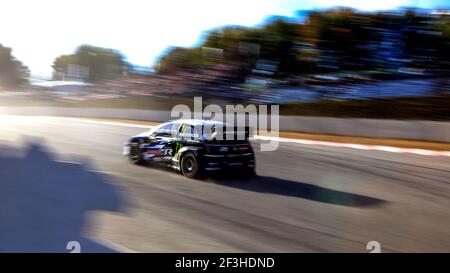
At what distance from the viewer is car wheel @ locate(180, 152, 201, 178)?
8453 millimetres

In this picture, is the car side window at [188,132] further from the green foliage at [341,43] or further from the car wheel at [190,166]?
the green foliage at [341,43]

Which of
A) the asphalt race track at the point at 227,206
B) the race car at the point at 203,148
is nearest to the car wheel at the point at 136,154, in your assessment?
the asphalt race track at the point at 227,206

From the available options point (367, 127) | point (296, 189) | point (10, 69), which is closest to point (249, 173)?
point (296, 189)

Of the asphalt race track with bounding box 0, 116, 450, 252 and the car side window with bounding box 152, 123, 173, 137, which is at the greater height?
the car side window with bounding box 152, 123, 173, 137

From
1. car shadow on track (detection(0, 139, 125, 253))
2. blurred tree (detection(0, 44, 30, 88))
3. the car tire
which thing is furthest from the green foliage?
blurred tree (detection(0, 44, 30, 88))

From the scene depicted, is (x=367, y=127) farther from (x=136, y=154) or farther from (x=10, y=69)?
(x=10, y=69)

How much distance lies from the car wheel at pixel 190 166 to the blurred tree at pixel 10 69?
5112 centimetres

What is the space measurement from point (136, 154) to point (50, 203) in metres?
3.49

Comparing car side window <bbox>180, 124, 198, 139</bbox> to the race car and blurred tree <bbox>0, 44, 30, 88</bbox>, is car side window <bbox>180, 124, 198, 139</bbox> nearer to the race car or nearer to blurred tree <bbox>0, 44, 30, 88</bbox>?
the race car

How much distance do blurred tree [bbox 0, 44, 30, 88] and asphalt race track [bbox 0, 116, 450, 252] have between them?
49183 mm

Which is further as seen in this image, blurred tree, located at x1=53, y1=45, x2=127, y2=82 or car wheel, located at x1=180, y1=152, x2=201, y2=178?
blurred tree, located at x1=53, y1=45, x2=127, y2=82

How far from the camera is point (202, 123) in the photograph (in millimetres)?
8750

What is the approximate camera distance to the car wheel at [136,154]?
10008 mm
